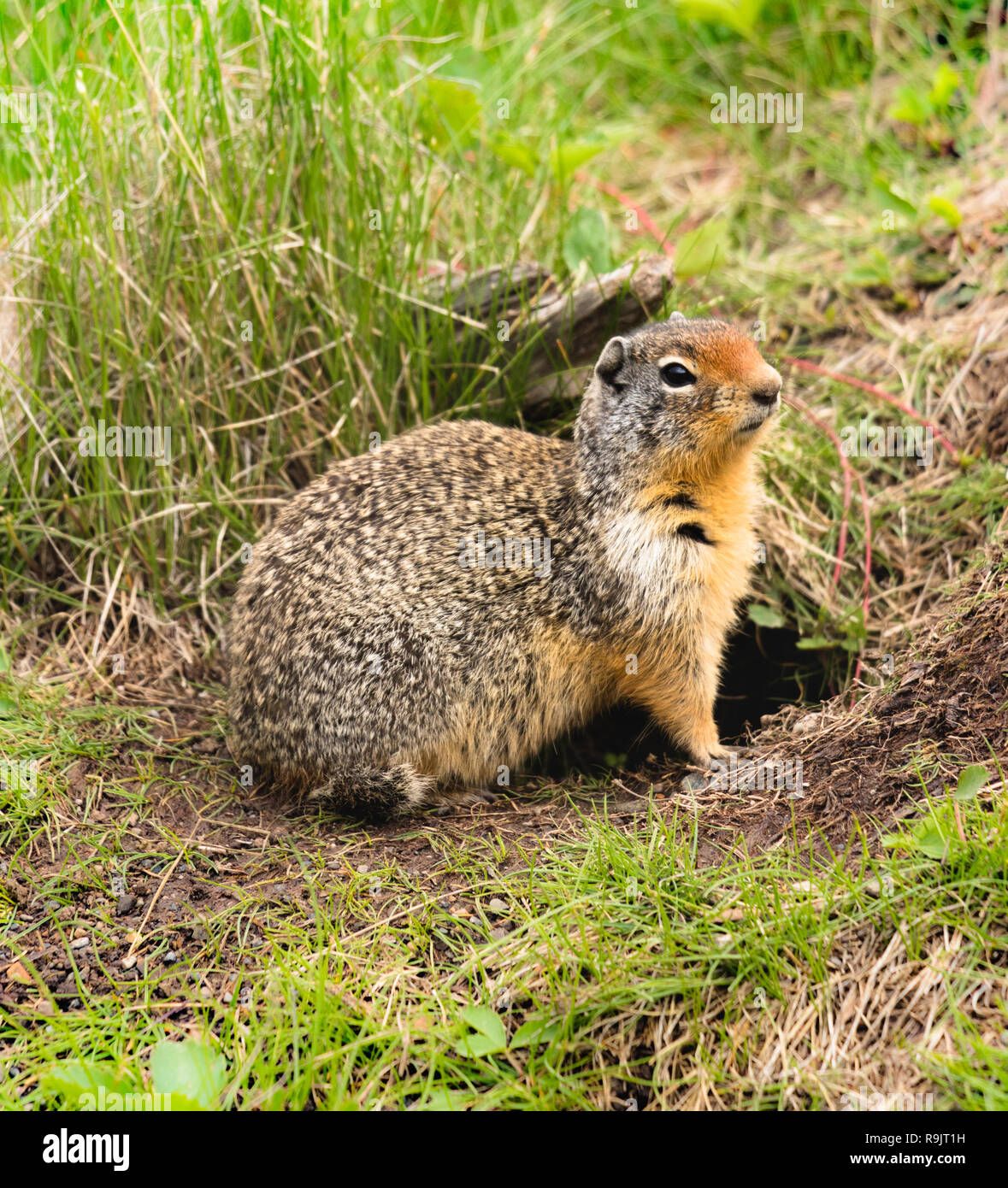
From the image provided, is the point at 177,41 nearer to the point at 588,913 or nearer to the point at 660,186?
the point at 660,186

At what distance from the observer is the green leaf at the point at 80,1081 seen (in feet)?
10.6

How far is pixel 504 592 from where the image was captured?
4977 mm

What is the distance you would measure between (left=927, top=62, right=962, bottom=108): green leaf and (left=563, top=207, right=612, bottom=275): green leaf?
2.59m

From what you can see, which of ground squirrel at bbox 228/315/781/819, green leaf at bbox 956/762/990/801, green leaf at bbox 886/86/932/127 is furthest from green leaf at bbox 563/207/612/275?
green leaf at bbox 956/762/990/801

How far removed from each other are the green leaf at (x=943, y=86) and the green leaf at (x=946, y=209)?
1.14 metres

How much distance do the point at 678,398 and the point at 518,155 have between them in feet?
8.13

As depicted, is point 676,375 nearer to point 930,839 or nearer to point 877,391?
point 877,391

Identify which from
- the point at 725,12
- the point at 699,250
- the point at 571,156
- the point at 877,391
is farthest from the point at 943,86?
the point at 571,156

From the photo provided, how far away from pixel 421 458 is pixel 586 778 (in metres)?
1.74

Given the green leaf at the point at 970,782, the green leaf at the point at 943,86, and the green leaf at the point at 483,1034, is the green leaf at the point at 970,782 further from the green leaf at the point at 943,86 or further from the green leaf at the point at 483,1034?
the green leaf at the point at 943,86

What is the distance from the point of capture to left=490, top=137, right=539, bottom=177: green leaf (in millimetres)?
6420

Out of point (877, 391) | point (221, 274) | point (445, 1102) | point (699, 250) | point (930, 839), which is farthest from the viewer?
point (699, 250)

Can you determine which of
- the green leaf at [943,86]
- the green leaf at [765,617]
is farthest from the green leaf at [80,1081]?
the green leaf at [943,86]

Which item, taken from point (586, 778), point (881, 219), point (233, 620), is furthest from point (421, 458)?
point (881, 219)
